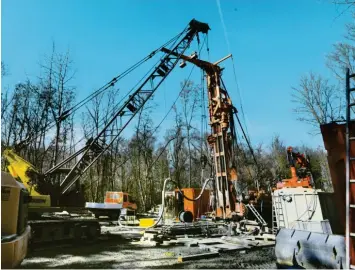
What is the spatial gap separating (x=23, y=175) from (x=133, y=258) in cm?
606

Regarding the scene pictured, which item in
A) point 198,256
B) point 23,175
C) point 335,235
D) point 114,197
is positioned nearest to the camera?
point 335,235

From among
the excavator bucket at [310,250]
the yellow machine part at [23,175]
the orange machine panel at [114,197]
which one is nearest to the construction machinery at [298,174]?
the excavator bucket at [310,250]

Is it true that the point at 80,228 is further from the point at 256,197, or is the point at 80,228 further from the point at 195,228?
the point at 256,197

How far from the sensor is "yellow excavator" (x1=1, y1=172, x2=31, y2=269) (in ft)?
15.3

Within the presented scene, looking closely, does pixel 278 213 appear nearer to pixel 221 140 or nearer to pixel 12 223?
pixel 221 140

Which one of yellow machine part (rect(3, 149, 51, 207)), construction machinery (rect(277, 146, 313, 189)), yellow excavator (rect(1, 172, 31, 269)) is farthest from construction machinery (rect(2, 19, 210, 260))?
construction machinery (rect(277, 146, 313, 189))

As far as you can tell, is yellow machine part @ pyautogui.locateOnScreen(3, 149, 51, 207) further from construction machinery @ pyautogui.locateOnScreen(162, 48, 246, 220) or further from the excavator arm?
construction machinery @ pyautogui.locateOnScreen(162, 48, 246, 220)

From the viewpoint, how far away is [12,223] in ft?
16.9

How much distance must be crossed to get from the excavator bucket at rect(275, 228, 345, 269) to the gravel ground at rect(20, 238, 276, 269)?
3.81ft

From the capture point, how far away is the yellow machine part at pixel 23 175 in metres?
10.9

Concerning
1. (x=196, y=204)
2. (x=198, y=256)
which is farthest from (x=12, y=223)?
(x=196, y=204)

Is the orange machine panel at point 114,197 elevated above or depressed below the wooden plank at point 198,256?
above

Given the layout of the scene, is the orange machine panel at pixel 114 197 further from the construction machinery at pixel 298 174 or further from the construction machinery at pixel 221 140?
the construction machinery at pixel 298 174

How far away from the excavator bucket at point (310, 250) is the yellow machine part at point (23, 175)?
8939mm
